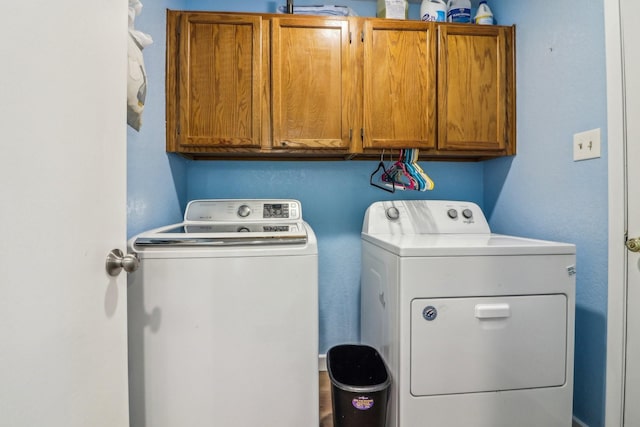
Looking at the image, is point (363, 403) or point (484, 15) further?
point (484, 15)

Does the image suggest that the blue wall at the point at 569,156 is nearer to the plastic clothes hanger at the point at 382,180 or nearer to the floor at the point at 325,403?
the plastic clothes hanger at the point at 382,180

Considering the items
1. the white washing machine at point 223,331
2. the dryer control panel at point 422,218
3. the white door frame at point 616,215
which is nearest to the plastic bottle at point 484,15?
the white door frame at point 616,215

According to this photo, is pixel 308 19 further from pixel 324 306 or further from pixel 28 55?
pixel 324 306

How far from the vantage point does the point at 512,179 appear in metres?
1.74

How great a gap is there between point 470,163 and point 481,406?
1.50 meters

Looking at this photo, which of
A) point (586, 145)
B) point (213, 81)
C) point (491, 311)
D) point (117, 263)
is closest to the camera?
point (117, 263)

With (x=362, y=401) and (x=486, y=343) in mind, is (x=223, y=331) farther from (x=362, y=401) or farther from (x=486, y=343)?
(x=486, y=343)

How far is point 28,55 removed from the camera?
1.60ft

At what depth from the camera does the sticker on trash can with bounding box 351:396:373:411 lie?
1.15 m

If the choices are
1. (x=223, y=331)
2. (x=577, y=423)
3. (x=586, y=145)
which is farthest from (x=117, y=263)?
(x=577, y=423)

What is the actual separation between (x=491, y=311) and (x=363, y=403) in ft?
2.08

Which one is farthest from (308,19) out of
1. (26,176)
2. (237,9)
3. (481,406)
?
(481,406)

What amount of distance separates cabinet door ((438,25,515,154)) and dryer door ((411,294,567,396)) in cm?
93

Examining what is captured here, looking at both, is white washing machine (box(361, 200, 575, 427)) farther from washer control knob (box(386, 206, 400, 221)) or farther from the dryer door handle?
washer control knob (box(386, 206, 400, 221))
